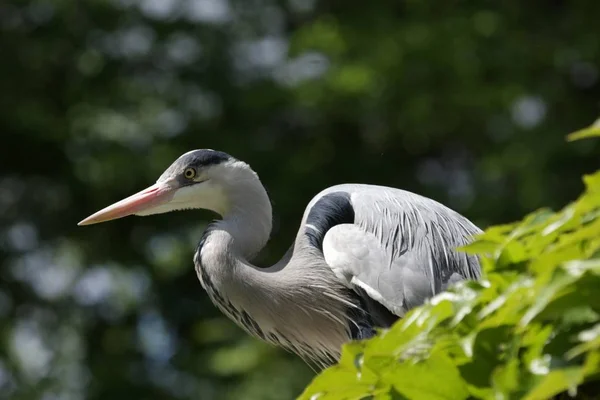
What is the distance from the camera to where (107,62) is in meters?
11.5

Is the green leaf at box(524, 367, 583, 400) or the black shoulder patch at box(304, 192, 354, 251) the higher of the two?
the green leaf at box(524, 367, 583, 400)

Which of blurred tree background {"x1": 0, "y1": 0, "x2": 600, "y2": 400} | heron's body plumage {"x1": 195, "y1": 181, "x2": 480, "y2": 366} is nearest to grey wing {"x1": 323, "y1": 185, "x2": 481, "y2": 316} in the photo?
heron's body plumage {"x1": 195, "y1": 181, "x2": 480, "y2": 366}

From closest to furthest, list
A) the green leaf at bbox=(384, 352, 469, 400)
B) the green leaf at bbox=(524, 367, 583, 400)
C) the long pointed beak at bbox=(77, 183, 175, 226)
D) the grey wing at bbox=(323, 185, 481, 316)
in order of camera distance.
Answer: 1. the green leaf at bbox=(524, 367, 583, 400)
2. the green leaf at bbox=(384, 352, 469, 400)
3. the grey wing at bbox=(323, 185, 481, 316)
4. the long pointed beak at bbox=(77, 183, 175, 226)

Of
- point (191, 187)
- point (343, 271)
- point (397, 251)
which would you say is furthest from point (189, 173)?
point (397, 251)

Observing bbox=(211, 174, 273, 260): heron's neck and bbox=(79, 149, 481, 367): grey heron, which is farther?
bbox=(211, 174, 273, 260): heron's neck

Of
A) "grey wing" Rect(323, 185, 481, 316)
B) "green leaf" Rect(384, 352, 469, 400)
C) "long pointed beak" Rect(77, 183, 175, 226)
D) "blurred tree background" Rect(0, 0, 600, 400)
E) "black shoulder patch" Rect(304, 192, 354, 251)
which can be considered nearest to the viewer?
"green leaf" Rect(384, 352, 469, 400)

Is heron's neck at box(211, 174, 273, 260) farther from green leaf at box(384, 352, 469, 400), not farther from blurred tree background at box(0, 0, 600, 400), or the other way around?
blurred tree background at box(0, 0, 600, 400)

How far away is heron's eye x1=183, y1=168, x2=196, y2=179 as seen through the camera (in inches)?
171

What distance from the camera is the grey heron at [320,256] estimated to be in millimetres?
3904

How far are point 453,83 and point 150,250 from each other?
11.2ft

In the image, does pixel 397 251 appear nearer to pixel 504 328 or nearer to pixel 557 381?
pixel 504 328

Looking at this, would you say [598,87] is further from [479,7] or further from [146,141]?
[146,141]

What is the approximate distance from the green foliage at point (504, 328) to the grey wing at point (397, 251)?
2.27 meters

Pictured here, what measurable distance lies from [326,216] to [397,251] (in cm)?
35
